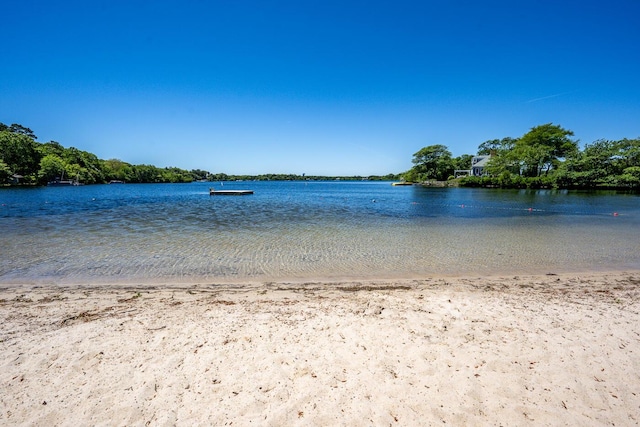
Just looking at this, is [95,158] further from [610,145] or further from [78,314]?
[610,145]

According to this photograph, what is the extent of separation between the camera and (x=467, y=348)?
3762 millimetres

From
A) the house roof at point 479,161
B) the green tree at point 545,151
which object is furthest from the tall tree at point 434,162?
the green tree at point 545,151

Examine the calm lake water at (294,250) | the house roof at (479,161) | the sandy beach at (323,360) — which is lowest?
the calm lake water at (294,250)

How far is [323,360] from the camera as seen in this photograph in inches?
139

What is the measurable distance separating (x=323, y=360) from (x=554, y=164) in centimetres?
7867

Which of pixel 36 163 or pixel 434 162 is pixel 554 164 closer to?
pixel 434 162

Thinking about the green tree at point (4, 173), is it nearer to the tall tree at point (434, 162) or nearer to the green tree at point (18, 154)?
the green tree at point (18, 154)

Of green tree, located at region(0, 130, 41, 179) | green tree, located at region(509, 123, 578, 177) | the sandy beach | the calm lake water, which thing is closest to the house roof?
green tree, located at region(509, 123, 578, 177)

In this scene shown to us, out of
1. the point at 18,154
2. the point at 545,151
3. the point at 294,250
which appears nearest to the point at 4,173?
the point at 18,154

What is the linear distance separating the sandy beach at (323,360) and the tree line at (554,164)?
64.8 metres

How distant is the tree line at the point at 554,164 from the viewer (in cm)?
5200

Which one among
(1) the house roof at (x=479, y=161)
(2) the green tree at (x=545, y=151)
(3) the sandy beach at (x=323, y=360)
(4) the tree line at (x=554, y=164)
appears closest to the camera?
(3) the sandy beach at (x=323, y=360)

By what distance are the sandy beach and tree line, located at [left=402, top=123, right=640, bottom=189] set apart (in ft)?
213

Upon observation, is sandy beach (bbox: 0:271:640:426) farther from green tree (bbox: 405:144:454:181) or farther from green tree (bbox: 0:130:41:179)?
green tree (bbox: 0:130:41:179)
